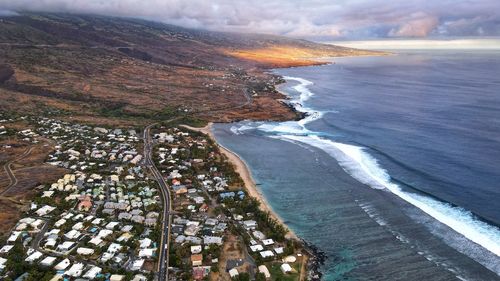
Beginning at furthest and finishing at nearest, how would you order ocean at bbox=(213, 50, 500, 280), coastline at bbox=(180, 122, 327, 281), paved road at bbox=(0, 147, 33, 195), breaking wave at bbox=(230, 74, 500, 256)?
paved road at bbox=(0, 147, 33, 195), breaking wave at bbox=(230, 74, 500, 256), ocean at bbox=(213, 50, 500, 280), coastline at bbox=(180, 122, 327, 281)

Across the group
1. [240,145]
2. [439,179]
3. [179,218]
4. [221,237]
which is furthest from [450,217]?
[240,145]

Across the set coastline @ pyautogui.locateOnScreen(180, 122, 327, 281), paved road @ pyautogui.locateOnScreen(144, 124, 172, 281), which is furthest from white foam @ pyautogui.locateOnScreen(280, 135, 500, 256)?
paved road @ pyautogui.locateOnScreen(144, 124, 172, 281)

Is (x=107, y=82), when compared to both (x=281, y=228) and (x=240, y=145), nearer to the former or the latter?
(x=240, y=145)

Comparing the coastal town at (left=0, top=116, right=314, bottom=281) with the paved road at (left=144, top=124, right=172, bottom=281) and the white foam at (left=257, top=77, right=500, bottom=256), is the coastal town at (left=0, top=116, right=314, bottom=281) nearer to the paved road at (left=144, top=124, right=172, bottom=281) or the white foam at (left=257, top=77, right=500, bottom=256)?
the paved road at (left=144, top=124, right=172, bottom=281)

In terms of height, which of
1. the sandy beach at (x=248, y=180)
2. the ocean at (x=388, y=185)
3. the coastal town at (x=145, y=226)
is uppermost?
the ocean at (x=388, y=185)

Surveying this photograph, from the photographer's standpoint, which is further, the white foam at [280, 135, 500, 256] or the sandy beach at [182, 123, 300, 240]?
the sandy beach at [182, 123, 300, 240]

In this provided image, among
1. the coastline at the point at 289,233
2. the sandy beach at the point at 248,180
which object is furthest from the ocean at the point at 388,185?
the sandy beach at the point at 248,180

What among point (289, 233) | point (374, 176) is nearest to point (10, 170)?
point (289, 233)

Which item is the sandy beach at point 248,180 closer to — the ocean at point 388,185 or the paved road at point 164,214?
the ocean at point 388,185
